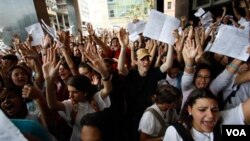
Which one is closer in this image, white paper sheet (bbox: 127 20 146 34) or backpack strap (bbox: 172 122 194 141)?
backpack strap (bbox: 172 122 194 141)

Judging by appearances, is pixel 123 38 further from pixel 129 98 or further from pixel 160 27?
pixel 129 98

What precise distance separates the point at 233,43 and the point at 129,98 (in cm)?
133

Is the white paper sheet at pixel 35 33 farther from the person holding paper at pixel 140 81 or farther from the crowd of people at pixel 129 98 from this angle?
the person holding paper at pixel 140 81

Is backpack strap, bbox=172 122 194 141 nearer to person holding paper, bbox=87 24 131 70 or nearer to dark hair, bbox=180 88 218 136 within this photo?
dark hair, bbox=180 88 218 136

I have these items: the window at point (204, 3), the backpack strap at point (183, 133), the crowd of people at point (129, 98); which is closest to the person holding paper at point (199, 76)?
the crowd of people at point (129, 98)

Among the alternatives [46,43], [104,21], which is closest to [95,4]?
[104,21]

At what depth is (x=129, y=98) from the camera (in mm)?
2678

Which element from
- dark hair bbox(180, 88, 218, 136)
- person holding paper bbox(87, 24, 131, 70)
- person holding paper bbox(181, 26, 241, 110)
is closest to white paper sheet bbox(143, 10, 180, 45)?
person holding paper bbox(181, 26, 241, 110)

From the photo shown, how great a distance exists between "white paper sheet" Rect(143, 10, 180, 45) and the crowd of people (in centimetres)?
12

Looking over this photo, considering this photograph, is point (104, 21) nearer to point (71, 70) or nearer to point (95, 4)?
point (95, 4)

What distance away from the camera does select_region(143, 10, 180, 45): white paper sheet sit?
2.52 metres

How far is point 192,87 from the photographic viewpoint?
2.15 m

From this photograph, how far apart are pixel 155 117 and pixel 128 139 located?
1.16 m

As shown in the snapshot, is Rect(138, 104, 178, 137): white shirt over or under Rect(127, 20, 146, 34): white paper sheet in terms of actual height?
under
